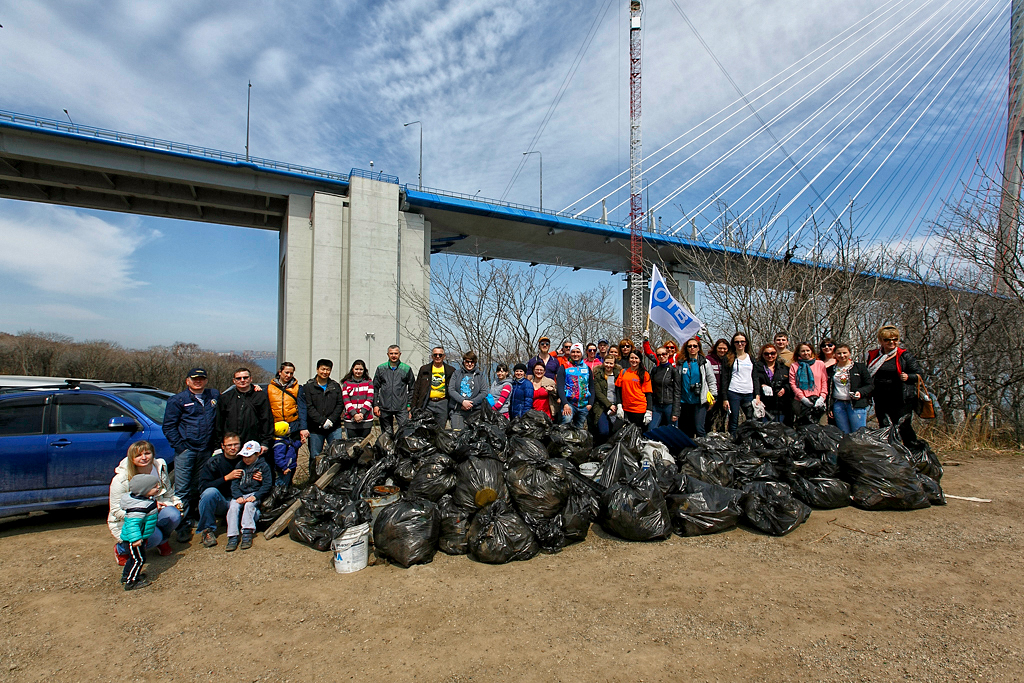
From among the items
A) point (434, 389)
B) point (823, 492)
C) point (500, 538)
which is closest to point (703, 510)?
point (823, 492)

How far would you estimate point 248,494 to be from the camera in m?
4.44

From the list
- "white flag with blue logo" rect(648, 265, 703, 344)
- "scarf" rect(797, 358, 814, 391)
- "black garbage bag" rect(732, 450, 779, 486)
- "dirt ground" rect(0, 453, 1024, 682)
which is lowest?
"dirt ground" rect(0, 453, 1024, 682)

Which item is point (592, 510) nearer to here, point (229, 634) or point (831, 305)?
point (229, 634)

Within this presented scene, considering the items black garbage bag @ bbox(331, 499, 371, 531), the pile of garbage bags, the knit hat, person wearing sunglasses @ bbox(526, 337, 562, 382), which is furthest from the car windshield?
person wearing sunglasses @ bbox(526, 337, 562, 382)

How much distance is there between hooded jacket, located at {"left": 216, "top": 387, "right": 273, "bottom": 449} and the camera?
4.66 meters

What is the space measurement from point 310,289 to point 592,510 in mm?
21559

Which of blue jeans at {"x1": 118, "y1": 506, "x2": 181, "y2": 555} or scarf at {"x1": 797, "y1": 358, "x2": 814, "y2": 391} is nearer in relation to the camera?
blue jeans at {"x1": 118, "y1": 506, "x2": 181, "y2": 555}

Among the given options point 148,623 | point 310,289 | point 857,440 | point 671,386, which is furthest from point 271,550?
point 310,289

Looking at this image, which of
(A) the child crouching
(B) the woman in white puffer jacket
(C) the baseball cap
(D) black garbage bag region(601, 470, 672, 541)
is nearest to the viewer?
(A) the child crouching

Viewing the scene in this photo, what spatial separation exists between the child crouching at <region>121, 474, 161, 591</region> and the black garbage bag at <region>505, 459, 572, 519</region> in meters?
2.82

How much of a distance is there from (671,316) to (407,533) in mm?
5566

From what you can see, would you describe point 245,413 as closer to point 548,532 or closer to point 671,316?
point 548,532

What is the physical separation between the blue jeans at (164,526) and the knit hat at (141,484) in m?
0.38

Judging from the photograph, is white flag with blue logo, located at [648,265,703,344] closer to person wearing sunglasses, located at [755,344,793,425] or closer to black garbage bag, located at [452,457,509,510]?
person wearing sunglasses, located at [755,344,793,425]
